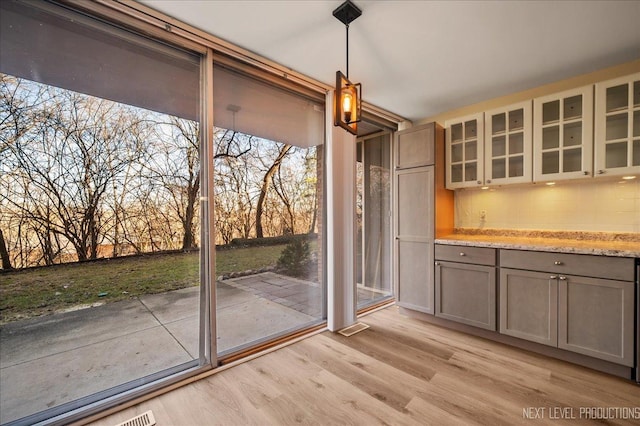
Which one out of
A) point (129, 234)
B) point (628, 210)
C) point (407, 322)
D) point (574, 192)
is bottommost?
point (407, 322)

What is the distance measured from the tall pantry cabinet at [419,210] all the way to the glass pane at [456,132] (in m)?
0.11

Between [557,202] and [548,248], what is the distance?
0.77 meters

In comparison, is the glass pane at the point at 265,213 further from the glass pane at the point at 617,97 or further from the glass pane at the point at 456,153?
the glass pane at the point at 617,97

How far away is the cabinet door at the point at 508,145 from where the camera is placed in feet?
8.56

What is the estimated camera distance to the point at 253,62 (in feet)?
7.50

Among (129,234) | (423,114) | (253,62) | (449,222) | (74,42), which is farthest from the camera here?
(423,114)

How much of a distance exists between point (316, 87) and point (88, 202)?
212 centimetres

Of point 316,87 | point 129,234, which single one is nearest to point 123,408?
point 129,234

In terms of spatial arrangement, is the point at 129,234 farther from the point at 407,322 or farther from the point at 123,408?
the point at 407,322

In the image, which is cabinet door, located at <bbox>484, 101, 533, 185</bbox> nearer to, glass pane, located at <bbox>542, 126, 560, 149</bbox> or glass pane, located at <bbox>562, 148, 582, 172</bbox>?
glass pane, located at <bbox>542, 126, 560, 149</bbox>

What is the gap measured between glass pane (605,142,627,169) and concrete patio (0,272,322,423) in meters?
3.06

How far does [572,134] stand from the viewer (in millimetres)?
2410

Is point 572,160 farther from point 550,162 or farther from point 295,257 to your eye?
point 295,257

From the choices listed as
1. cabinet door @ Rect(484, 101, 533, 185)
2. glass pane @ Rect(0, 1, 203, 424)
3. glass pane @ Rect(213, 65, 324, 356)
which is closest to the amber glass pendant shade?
glass pane @ Rect(213, 65, 324, 356)
